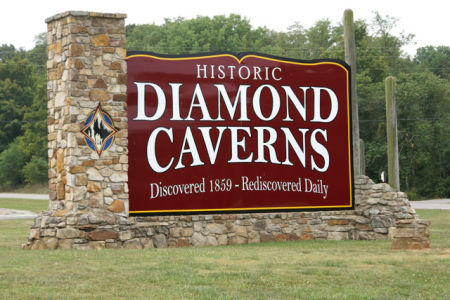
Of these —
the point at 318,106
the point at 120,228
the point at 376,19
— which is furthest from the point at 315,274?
the point at 376,19

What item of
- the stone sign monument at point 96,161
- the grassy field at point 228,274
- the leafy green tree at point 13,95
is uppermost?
the leafy green tree at point 13,95

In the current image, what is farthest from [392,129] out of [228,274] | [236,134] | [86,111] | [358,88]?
[358,88]

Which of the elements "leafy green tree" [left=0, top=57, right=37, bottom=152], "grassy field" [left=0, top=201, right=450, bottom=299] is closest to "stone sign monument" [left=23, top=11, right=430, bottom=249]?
→ "grassy field" [left=0, top=201, right=450, bottom=299]

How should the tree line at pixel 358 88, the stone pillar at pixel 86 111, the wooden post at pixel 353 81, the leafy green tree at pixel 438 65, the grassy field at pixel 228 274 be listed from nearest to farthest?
the grassy field at pixel 228 274
the stone pillar at pixel 86 111
the wooden post at pixel 353 81
the tree line at pixel 358 88
the leafy green tree at pixel 438 65

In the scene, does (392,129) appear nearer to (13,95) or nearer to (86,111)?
(86,111)

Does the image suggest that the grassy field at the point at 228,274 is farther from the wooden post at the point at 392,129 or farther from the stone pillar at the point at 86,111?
the wooden post at the point at 392,129

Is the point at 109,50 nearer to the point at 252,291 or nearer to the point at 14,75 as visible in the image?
the point at 252,291

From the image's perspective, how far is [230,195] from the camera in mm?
13055

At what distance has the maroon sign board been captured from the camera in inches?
492

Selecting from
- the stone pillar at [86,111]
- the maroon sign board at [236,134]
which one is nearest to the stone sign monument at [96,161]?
the stone pillar at [86,111]

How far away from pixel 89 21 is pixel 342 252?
7027 millimetres

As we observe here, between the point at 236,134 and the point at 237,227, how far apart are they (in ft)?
7.09

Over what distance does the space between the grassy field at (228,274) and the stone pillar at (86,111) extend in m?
1.57

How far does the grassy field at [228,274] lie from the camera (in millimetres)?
6711
